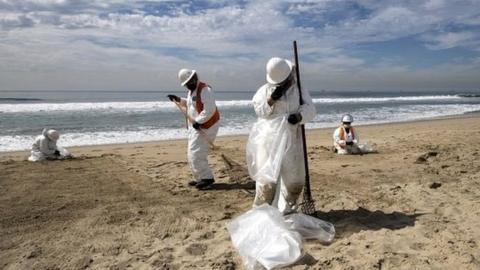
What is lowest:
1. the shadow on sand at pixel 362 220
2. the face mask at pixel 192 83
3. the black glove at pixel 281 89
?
the shadow on sand at pixel 362 220

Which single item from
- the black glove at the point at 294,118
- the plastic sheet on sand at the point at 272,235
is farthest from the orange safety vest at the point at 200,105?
the plastic sheet on sand at the point at 272,235

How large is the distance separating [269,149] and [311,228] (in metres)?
0.87

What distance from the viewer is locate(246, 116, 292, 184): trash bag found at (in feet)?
14.1

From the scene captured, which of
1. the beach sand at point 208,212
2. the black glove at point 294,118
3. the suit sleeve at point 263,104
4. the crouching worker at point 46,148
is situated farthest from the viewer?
the crouching worker at point 46,148

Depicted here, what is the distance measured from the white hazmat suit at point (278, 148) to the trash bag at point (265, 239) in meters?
0.33

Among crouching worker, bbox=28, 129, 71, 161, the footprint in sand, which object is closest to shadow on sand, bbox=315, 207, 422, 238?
the footprint in sand

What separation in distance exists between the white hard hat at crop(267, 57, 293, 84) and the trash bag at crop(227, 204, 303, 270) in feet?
4.10

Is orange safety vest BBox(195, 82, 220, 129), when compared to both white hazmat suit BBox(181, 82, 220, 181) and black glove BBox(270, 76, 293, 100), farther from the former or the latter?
black glove BBox(270, 76, 293, 100)

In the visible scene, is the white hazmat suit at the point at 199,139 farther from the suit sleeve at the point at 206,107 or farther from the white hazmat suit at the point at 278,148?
the white hazmat suit at the point at 278,148

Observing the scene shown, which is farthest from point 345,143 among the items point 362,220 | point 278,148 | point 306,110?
point 278,148

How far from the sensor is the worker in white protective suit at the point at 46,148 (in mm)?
9055

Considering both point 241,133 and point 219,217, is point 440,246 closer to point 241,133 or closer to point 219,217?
point 219,217

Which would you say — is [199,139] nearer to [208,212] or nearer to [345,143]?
[208,212]

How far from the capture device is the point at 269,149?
173 inches
